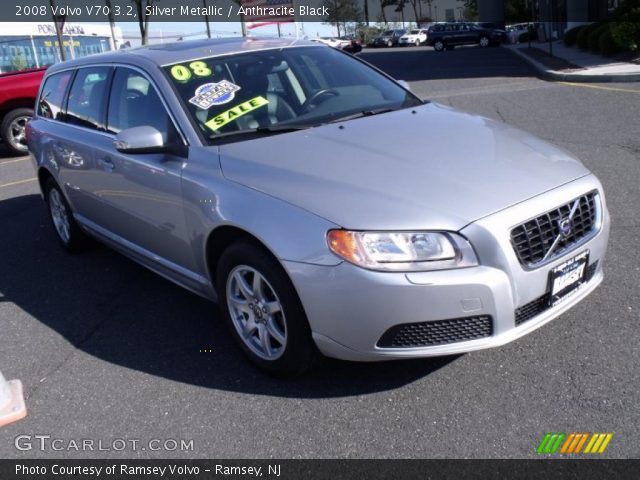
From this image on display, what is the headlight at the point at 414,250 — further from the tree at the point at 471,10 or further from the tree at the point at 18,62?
the tree at the point at 471,10

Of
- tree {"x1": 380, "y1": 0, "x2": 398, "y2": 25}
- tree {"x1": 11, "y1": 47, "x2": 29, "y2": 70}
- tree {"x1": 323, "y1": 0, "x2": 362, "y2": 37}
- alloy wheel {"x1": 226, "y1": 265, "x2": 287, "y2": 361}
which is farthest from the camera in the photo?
tree {"x1": 380, "y1": 0, "x2": 398, "y2": 25}

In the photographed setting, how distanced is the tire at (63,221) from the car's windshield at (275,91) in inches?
89.5

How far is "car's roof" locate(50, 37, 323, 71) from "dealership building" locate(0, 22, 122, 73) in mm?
23895

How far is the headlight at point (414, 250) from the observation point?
9.77ft

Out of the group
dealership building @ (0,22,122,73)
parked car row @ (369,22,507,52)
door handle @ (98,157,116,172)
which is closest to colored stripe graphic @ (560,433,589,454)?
door handle @ (98,157,116,172)

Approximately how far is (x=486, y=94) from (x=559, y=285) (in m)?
11.5

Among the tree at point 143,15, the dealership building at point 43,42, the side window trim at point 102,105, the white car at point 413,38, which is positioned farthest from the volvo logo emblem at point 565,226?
the white car at point 413,38

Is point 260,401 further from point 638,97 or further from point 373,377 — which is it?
point 638,97

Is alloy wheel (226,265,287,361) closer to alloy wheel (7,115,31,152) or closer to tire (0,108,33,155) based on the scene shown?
tire (0,108,33,155)

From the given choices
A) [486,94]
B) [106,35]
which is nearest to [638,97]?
[486,94]

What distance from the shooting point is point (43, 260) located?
6.15 meters

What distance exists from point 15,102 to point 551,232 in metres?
11.2

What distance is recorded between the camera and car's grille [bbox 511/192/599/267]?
3074mm
